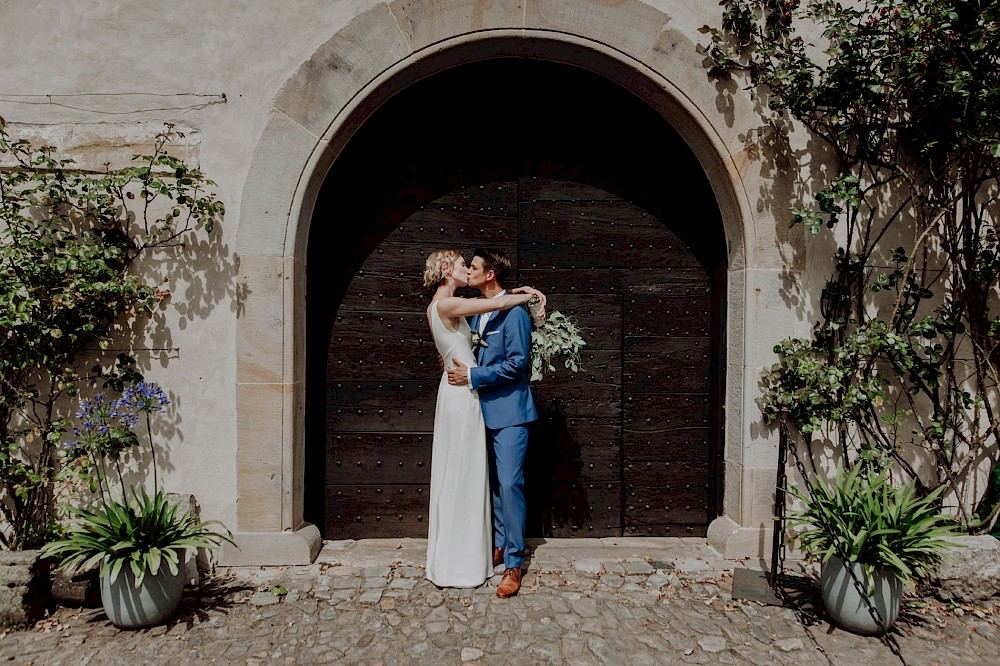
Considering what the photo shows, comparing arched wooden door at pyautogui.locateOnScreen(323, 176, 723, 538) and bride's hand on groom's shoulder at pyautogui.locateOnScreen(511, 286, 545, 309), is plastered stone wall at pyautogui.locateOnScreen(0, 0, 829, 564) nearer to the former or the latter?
arched wooden door at pyautogui.locateOnScreen(323, 176, 723, 538)

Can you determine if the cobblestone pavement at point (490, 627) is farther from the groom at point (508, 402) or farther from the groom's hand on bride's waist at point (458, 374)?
the groom's hand on bride's waist at point (458, 374)

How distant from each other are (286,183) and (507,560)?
2.50 m

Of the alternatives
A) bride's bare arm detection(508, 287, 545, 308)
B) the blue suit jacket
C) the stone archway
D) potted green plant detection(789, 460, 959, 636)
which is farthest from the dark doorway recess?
potted green plant detection(789, 460, 959, 636)

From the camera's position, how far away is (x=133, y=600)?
315 cm

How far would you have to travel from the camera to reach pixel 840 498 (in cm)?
333

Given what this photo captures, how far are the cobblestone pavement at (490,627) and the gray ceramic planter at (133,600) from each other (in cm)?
6

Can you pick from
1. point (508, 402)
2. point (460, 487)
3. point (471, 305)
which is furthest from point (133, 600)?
point (471, 305)

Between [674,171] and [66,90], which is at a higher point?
[66,90]

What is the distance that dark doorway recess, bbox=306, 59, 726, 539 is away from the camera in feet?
14.3

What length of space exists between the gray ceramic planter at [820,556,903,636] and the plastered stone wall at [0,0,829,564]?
1.73 meters

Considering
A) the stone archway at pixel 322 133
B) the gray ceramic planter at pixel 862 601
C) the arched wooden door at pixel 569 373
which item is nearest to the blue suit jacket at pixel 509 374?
the arched wooden door at pixel 569 373

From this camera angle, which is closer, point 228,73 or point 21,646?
point 21,646

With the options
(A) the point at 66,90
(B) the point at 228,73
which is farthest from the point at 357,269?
(A) the point at 66,90

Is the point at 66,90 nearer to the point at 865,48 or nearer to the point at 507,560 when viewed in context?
the point at 507,560
